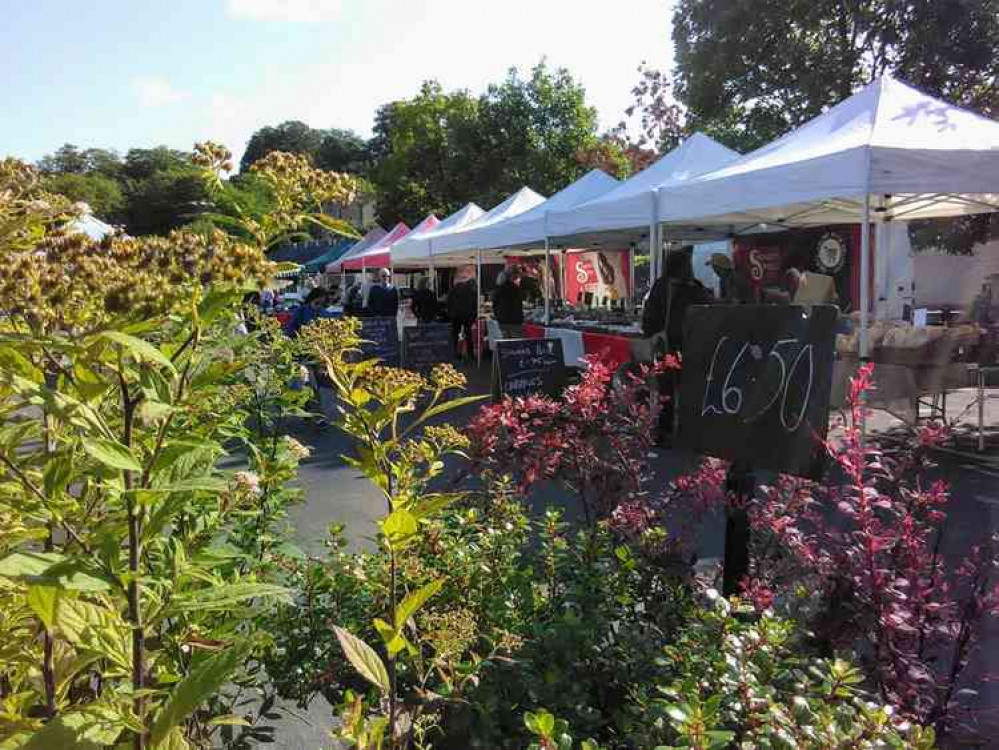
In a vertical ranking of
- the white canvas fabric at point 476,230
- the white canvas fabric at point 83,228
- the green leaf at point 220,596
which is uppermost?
the white canvas fabric at point 476,230

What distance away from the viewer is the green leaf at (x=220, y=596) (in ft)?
4.12

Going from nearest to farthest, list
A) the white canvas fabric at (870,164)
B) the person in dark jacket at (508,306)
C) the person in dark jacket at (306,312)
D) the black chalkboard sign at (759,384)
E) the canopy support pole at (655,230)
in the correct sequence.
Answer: the black chalkboard sign at (759,384), the white canvas fabric at (870,164), the canopy support pole at (655,230), the person in dark jacket at (306,312), the person in dark jacket at (508,306)

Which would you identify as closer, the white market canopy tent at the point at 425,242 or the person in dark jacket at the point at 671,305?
the person in dark jacket at the point at 671,305

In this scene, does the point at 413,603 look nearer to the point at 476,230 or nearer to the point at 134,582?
the point at 134,582

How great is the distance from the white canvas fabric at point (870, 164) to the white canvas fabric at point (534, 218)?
3.65 meters

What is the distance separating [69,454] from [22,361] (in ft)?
0.62

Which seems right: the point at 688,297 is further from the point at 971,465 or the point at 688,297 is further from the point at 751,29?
the point at 751,29

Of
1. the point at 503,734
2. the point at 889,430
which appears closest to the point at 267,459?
the point at 503,734

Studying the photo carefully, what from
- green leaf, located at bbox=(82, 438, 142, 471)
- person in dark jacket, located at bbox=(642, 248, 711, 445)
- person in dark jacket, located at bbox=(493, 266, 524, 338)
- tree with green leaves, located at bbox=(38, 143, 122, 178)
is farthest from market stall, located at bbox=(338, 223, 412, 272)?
tree with green leaves, located at bbox=(38, 143, 122, 178)

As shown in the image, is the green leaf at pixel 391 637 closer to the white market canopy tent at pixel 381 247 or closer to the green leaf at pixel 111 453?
the green leaf at pixel 111 453

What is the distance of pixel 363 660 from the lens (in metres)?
1.42

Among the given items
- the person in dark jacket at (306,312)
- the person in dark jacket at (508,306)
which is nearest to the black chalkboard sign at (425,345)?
the person in dark jacket at (508,306)

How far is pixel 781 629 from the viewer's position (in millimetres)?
1707

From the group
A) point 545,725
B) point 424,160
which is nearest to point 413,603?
point 545,725
